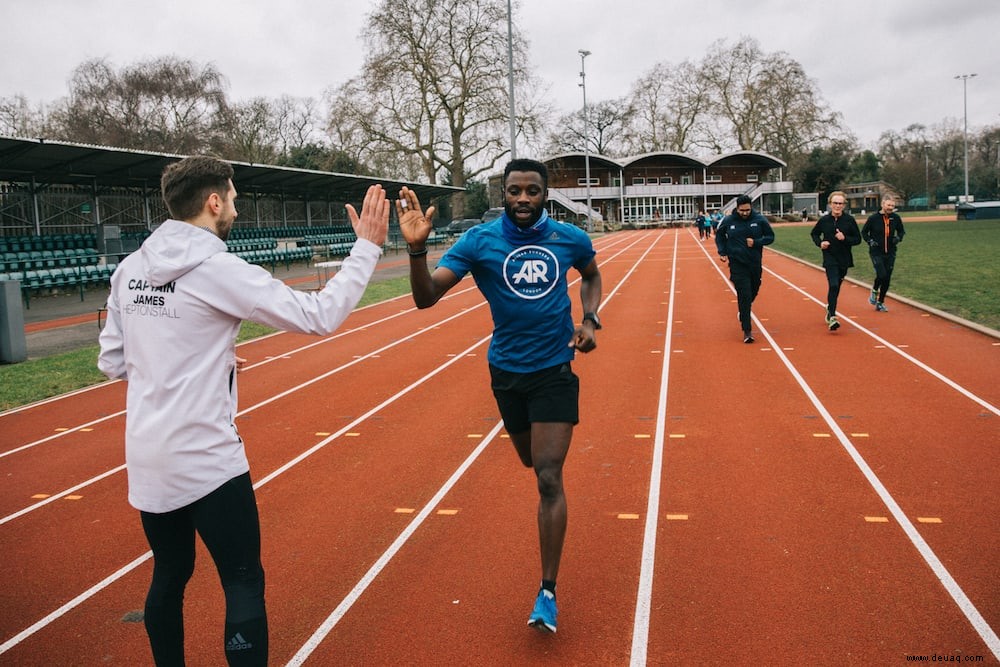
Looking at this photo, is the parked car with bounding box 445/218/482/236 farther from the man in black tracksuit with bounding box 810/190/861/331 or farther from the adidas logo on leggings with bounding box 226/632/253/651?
the adidas logo on leggings with bounding box 226/632/253/651

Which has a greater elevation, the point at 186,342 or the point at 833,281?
the point at 186,342

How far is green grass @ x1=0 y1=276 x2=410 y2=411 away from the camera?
9227mm

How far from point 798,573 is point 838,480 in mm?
1569

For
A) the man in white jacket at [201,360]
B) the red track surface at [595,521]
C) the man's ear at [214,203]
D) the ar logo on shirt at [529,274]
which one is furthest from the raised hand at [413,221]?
the red track surface at [595,521]

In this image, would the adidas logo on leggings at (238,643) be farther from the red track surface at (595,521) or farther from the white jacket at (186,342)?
the red track surface at (595,521)

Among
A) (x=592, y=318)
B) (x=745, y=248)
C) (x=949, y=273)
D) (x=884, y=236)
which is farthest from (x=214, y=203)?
(x=949, y=273)

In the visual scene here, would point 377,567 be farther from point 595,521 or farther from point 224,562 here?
point 224,562

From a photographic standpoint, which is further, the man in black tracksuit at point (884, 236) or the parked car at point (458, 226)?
the parked car at point (458, 226)

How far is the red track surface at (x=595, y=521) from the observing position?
11.4ft

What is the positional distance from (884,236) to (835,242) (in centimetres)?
186

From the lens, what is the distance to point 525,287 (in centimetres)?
363

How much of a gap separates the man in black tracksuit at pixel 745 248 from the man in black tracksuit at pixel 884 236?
2581 mm

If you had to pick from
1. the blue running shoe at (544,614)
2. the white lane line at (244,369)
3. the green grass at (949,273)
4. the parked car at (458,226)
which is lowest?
the blue running shoe at (544,614)

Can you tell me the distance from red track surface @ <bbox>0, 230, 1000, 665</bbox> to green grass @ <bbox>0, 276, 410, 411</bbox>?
499 millimetres
